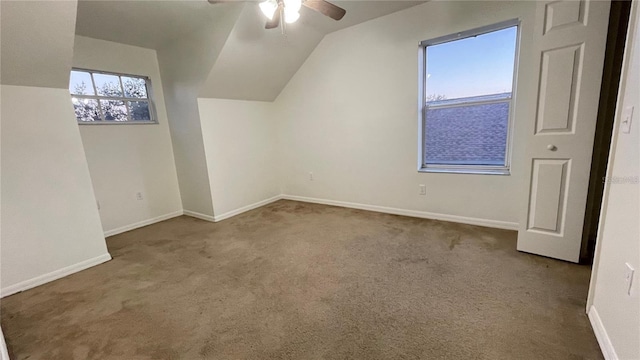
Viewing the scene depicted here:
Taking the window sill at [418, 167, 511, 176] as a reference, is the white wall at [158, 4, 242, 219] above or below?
above

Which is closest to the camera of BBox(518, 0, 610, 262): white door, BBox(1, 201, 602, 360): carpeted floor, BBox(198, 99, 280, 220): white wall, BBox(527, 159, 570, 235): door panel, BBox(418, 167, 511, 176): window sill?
BBox(1, 201, 602, 360): carpeted floor

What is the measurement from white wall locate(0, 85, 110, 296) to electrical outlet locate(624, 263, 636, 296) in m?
3.88

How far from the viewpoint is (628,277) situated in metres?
1.17

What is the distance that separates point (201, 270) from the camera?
2379 mm

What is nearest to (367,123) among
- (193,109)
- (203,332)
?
(193,109)

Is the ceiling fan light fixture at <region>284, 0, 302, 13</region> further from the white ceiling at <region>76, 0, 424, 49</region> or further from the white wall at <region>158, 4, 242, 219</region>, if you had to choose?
the white wall at <region>158, 4, 242, 219</region>

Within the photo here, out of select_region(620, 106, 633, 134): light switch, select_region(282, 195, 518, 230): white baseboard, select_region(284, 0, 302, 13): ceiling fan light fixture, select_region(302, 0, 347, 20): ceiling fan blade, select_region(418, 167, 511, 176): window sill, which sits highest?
select_region(302, 0, 347, 20): ceiling fan blade

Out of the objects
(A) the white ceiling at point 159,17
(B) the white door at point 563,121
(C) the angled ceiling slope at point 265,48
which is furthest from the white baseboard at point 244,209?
(B) the white door at point 563,121

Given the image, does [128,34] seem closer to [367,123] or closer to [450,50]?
[367,123]

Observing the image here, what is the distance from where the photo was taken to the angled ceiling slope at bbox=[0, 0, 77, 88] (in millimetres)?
1745

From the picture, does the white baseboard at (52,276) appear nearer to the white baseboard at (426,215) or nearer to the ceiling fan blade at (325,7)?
the white baseboard at (426,215)

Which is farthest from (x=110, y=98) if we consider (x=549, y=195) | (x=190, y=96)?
(x=549, y=195)

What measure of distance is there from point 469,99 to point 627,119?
1774 mm

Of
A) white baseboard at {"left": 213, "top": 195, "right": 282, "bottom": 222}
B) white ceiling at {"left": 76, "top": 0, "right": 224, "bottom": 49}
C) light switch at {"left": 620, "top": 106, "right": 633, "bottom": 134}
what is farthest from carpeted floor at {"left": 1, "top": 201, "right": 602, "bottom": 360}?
white ceiling at {"left": 76, "top": 0, "right": 224, "bottom": 49}
